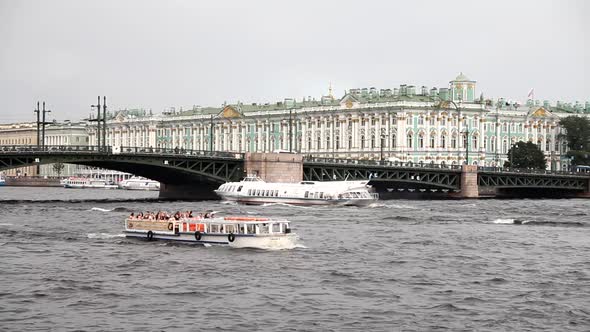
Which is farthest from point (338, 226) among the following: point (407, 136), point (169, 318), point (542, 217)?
point (407, 136)

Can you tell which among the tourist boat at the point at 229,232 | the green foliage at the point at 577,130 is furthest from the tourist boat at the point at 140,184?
the tourist boat at the point at 229,232

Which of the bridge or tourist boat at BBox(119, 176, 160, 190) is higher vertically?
the bridge

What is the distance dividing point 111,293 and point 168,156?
52.5 m

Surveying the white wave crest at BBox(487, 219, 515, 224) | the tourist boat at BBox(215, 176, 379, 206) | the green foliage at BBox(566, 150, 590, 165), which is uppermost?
the green foliage at BBox(566, 150, 590, 165)

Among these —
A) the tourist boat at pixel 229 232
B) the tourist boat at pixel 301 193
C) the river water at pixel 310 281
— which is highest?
→ the tourist boat at pixel 301 193

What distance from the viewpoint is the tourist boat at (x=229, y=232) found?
159ft

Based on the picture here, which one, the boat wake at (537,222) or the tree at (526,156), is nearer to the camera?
the boat wake at (537,222)

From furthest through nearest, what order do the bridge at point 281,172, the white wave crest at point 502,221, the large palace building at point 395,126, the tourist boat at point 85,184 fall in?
the tourist boat at point 85,184 < the large palace building at point 395,126 < the bridge at point 281,172 < the white wave crest at point 502,221

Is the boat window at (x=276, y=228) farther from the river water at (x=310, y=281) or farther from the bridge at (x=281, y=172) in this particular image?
the bridge at (x=281, y=172)

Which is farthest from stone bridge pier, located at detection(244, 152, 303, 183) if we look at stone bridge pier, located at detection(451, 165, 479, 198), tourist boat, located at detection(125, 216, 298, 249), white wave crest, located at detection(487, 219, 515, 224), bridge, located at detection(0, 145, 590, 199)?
tourist boat, located at detection(125, 216, 298, 249)

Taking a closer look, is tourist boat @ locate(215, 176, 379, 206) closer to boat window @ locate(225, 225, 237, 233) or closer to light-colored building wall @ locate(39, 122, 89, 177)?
boat window @ locate(225, 225, 237, 233)

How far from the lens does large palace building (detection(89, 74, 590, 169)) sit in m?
136

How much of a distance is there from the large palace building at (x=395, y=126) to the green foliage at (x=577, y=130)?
405cm

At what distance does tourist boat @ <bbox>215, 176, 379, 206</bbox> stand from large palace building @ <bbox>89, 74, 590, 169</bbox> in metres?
38.6
